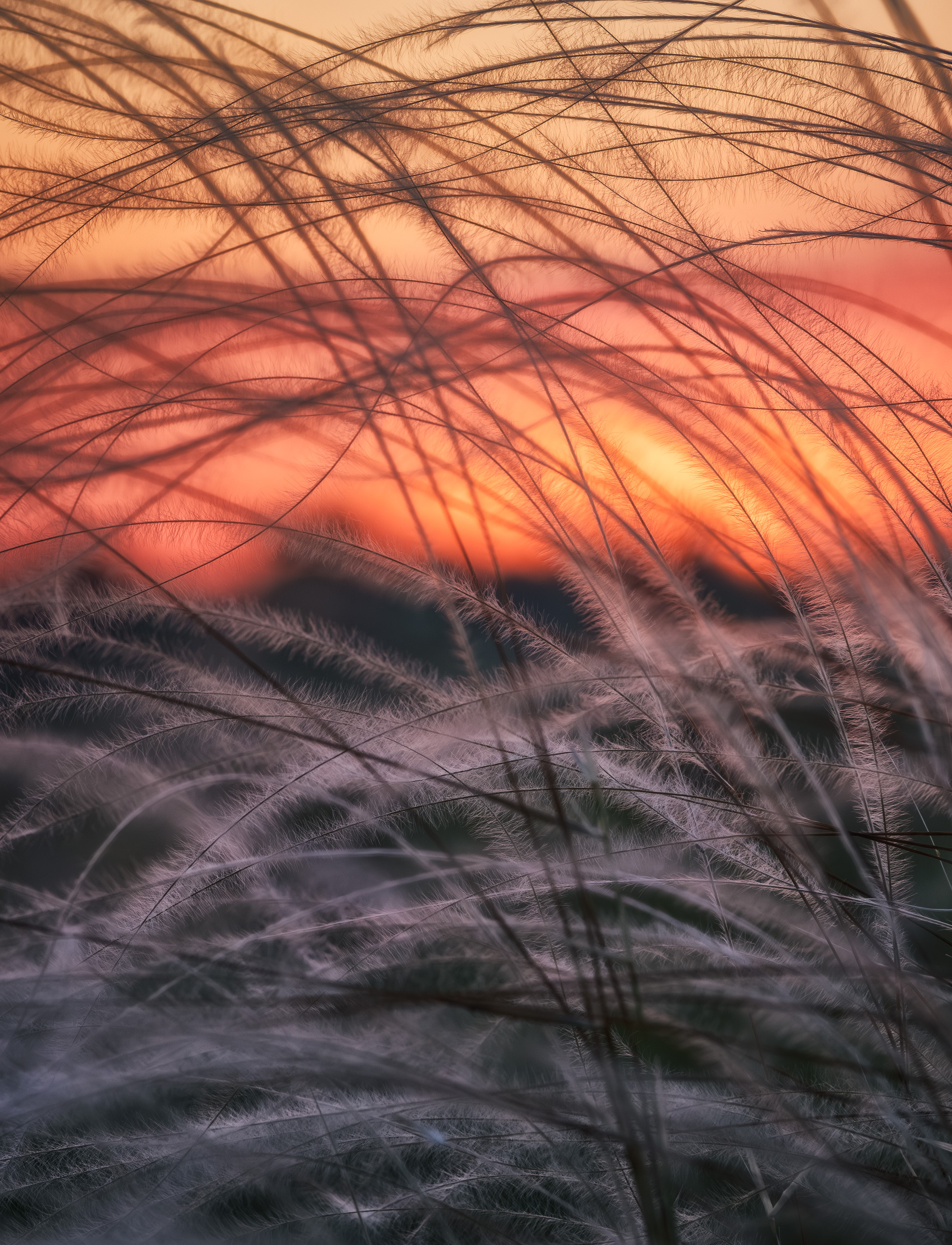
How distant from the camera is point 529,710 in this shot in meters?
0.62

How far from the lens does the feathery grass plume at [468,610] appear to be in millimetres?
606

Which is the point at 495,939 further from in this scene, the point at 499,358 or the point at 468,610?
the point at 499,358

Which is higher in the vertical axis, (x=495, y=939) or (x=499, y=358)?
(x=499, y=358)

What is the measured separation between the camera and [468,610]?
67cm

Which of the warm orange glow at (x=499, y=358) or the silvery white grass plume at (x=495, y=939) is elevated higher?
the warm orange glow at (x=499, y=358)

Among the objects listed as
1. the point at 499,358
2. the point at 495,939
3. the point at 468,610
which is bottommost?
the point at 495,939

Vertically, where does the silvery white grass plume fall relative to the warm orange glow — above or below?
below

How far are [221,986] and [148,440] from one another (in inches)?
20.3

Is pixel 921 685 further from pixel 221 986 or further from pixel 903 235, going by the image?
pixel 221 986

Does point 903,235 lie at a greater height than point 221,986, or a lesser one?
greater

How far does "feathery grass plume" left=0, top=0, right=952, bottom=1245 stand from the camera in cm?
61

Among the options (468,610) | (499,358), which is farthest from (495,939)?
(499,358)

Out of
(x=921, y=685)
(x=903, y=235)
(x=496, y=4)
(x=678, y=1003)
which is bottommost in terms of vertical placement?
(x=678, y=1003)

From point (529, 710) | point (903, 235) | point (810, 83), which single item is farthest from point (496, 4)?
point (529, 710)
